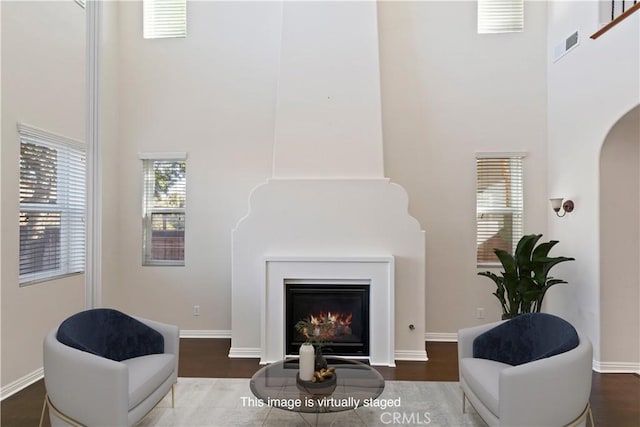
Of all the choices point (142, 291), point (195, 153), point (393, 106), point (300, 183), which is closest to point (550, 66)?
point (393, 106)

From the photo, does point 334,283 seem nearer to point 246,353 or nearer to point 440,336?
point 246,353

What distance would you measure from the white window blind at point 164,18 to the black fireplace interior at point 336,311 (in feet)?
12.6

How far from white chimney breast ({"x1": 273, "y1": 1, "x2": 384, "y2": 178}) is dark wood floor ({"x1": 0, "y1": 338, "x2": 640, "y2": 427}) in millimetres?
2212

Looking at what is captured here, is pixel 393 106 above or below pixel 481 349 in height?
above

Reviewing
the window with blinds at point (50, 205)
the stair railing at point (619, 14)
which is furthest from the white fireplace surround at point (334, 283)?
the stair railing at point (619, 14)

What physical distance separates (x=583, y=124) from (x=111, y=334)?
514 centimetres

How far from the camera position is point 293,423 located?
111 inches

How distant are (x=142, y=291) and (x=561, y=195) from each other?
5.63 m

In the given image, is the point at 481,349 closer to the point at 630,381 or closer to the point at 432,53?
the point at 630,381

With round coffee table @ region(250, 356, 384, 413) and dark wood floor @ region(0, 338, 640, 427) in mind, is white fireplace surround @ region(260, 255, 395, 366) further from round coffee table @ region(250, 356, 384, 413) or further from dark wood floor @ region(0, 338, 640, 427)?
round coffee table @ region(250, 356, 384, 413)

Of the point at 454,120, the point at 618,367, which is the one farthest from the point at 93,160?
the point at 618,367

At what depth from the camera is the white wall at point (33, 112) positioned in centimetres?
333

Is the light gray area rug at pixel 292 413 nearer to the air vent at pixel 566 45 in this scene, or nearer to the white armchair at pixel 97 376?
the white armchair at pixel 97 376

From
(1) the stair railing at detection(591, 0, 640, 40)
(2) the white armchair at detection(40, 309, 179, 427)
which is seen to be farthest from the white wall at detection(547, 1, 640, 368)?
(2) the white armchair at detection(40, 309, 179, 427)
